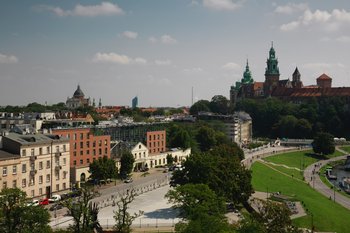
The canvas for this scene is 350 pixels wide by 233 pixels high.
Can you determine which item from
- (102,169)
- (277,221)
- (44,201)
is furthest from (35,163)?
(277,221)

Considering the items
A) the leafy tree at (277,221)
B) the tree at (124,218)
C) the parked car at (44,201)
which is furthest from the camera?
the parked car at (44,201)

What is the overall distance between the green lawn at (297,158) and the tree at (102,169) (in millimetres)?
49823

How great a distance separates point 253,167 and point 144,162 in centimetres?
2321

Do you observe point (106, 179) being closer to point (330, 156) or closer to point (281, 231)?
point (281, 231)

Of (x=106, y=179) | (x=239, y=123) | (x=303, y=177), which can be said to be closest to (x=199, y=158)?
A: (x=106, y=179)

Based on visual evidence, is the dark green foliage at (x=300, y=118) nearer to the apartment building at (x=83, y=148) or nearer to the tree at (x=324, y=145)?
the tree at (x=324, y=145)

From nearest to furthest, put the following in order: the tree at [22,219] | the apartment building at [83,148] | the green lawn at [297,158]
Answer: the tree at [22,219]
the apartment building at [83,148]
the green lawn at [297,158]

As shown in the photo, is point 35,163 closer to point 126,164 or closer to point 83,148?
point 83,148

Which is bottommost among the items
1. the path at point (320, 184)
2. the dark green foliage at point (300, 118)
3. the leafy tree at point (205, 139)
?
the path at point (320, 184)

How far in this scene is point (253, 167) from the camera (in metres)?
98.9

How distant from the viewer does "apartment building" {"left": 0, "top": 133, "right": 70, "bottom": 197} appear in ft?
205

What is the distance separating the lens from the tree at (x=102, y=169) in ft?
248

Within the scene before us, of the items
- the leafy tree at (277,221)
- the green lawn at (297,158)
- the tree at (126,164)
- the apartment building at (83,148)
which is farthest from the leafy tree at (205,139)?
the leafy tree at (277,221)

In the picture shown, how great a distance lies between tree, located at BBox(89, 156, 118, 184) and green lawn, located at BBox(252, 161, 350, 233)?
80.0 feet
